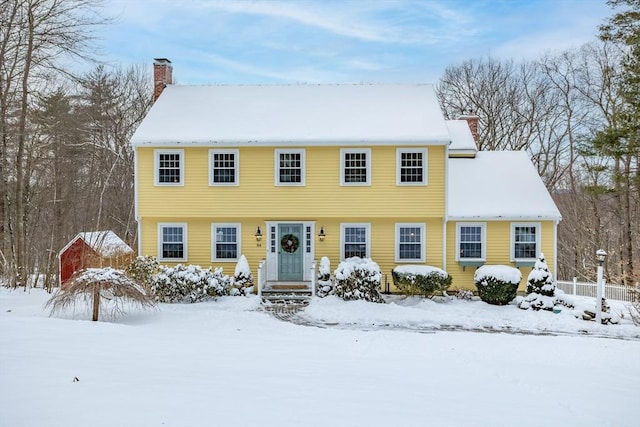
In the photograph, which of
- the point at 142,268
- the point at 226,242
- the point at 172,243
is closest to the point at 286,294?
the point at 226,242

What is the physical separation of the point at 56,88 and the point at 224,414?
2561cm

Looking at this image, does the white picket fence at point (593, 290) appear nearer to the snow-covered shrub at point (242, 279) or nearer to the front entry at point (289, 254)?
the front entry at point (289, 254)

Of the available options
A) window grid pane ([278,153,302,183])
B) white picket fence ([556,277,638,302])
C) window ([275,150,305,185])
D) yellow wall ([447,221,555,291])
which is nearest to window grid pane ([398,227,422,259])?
yellow wall ([447,221,555,291])

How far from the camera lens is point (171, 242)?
63.3 ft

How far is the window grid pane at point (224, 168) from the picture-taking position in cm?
1889

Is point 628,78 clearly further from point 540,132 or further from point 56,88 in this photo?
point 56,88

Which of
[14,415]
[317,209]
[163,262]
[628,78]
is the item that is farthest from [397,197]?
[14,415]

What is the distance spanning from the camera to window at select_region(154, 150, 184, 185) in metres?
18.9

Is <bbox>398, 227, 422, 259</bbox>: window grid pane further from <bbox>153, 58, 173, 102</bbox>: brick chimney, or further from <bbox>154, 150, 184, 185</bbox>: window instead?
<bbox>153, 58, 173, 102</bbox>: brick chimney

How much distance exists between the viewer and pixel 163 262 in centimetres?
1919

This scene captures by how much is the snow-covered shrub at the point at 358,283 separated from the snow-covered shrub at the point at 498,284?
Answer: 3400 millimetres

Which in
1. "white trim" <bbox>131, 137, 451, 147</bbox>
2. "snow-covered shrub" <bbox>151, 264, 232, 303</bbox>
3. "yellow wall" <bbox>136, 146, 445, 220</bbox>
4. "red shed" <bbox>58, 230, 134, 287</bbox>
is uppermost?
"white trim" <bbox>131, 137, 451, 147</bbox>

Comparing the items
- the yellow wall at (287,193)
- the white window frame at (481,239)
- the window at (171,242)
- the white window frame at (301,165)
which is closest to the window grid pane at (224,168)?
the yellow wall at (287,193)

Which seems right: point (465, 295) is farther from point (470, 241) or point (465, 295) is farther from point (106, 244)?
point (106, 244)
